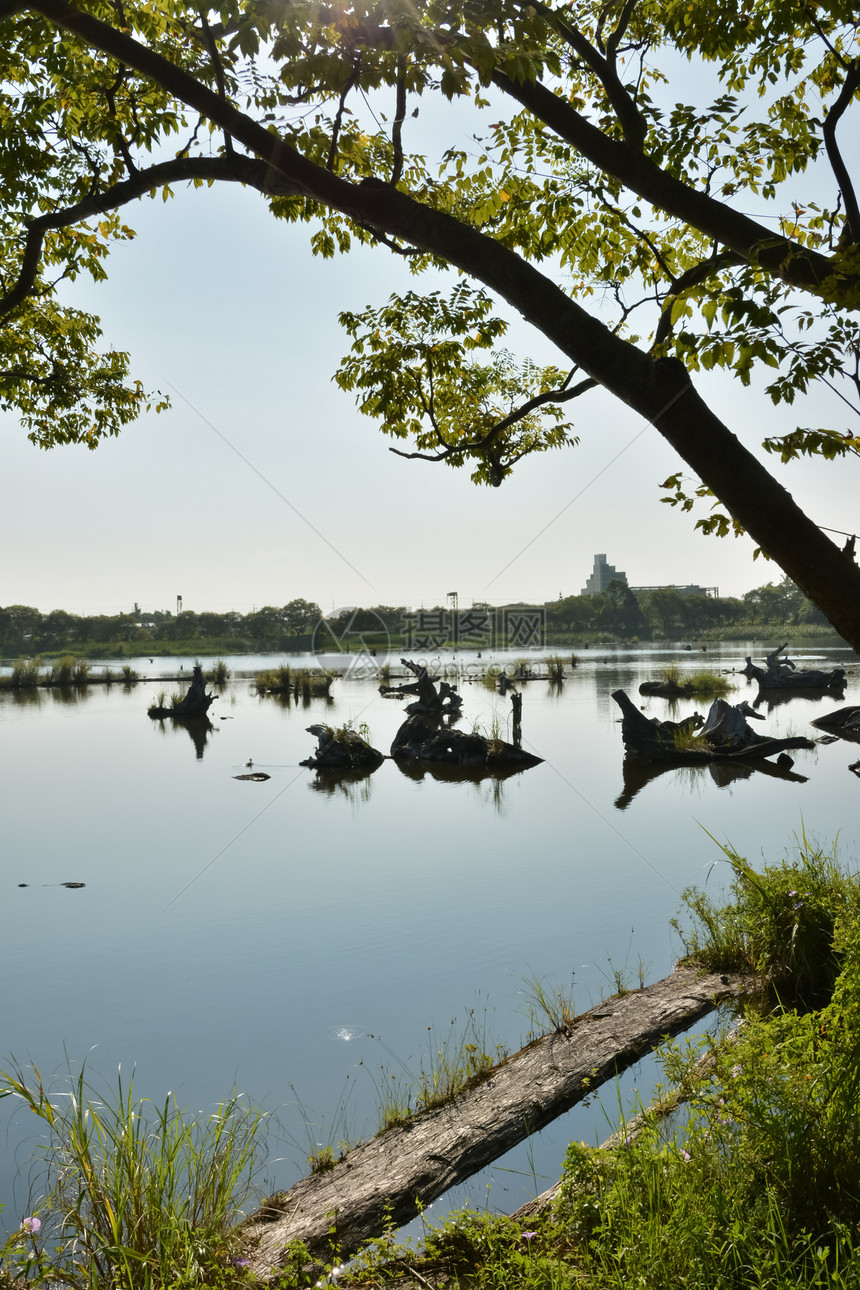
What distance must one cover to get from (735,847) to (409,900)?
11.7 ft

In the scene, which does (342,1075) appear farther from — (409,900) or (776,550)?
(776,550)

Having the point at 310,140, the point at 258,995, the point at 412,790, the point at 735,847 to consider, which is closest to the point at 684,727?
the point at 412,790

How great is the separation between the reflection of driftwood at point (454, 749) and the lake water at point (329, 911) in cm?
76

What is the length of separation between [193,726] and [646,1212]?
69.8ft

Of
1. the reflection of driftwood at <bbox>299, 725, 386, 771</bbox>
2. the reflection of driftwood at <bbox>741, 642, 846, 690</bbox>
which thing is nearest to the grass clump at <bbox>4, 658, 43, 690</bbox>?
the reflection of driftwood at <bbox>299, 725, 386, 771</bbox>

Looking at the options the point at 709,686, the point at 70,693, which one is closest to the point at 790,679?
the point at 709,686

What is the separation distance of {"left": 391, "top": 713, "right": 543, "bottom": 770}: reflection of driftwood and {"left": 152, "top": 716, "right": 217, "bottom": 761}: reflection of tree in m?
4.64

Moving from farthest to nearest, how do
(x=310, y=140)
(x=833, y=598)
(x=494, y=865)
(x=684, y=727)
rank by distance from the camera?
(x=684, y=727) < (x=494, y=865) < (x=310, y=140) < (x=833, y=598)

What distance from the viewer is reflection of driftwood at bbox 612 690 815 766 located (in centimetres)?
1478

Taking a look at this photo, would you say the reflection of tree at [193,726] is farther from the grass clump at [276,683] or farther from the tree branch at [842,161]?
the tree branch at [842,161]

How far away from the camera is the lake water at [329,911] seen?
4441mm

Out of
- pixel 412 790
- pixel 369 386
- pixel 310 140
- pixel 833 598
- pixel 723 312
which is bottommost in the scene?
pixel 412 790

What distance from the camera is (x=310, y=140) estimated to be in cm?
451
